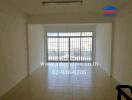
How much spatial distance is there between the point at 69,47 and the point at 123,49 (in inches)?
216

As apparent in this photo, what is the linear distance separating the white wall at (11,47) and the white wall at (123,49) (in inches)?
137

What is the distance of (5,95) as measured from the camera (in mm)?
3688

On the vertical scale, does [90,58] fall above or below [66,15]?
below

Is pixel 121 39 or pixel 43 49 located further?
pixel 43 49

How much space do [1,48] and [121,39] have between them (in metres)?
3.67

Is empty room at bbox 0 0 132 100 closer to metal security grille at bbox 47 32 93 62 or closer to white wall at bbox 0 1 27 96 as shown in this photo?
white wall at bbox 0 1 27 96

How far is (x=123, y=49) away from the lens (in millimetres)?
4340

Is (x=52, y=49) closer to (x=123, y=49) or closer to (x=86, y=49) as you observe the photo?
(x=86, y=49)

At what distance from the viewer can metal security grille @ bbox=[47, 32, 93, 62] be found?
9.41 m

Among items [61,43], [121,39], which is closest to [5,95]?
[121,39]

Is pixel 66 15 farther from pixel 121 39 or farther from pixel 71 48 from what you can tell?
pixel 71 48

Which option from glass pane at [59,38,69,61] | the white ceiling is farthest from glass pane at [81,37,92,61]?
the white ceiling

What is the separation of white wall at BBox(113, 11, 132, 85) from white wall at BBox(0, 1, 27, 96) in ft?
11.4

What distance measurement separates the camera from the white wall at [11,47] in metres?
3.72
